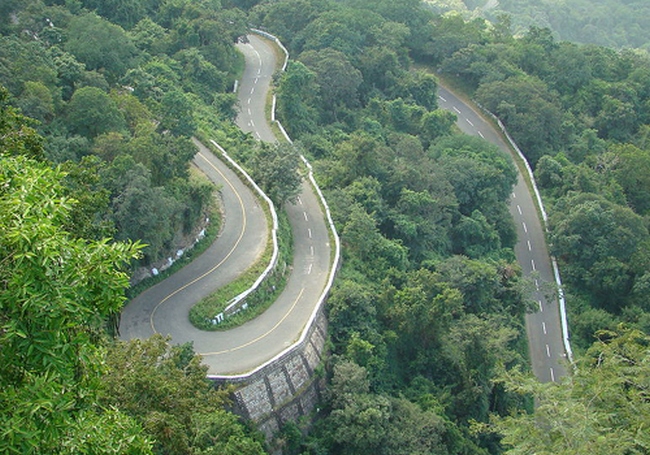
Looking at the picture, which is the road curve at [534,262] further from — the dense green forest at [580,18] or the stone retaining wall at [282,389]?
the dense green forest at [580,18]

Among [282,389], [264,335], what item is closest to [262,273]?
[264,335]

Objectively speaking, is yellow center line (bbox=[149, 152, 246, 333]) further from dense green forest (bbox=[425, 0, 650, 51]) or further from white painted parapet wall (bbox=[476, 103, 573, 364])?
dense green forest (bbox=[425, 0, 650, 51])

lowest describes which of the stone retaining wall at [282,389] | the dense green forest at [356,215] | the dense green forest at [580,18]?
the stone retaining wall at [282,389]

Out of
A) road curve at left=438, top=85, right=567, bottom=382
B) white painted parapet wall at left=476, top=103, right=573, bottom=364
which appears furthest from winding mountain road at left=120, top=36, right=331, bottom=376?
white painted parapet wall at left=476, top=103, right=573, bottom=364

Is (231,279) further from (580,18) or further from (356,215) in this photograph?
(580,18)

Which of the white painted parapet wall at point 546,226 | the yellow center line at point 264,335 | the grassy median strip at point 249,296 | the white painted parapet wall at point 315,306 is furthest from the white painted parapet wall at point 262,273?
the white painted parapet wall at point 546,226

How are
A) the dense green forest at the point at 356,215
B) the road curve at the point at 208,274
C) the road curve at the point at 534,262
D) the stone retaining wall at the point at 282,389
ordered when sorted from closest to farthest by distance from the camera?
the dense green forest at the point at 356,215 → the stone retaining wall at the point at 282,389 → the road curve at the point at 208,274 → the road curve at the point at 534,262
